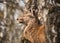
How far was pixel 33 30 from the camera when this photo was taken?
5.87 ft

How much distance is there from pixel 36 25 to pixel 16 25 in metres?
0.71

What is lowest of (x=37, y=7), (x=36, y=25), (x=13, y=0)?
(x=36, y=25)

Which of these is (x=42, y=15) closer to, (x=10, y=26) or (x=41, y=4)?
(x=41, y=4)

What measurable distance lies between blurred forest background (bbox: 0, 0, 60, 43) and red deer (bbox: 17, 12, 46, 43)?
1.5 inches

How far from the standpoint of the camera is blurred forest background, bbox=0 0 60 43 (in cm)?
169

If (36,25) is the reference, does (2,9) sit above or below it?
above

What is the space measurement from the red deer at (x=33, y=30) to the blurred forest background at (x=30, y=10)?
4 cm

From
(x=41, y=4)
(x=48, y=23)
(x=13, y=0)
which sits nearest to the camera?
(x=48, y=23)

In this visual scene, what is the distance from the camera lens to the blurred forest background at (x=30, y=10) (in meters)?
1.69

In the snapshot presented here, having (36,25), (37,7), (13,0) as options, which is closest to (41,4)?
(37,7)

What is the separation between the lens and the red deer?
67.5 inches

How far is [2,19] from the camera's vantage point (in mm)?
2547

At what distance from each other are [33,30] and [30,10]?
194mm

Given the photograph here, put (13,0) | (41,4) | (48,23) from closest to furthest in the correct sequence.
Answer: (48,23) → (41,4) → (13,0)
